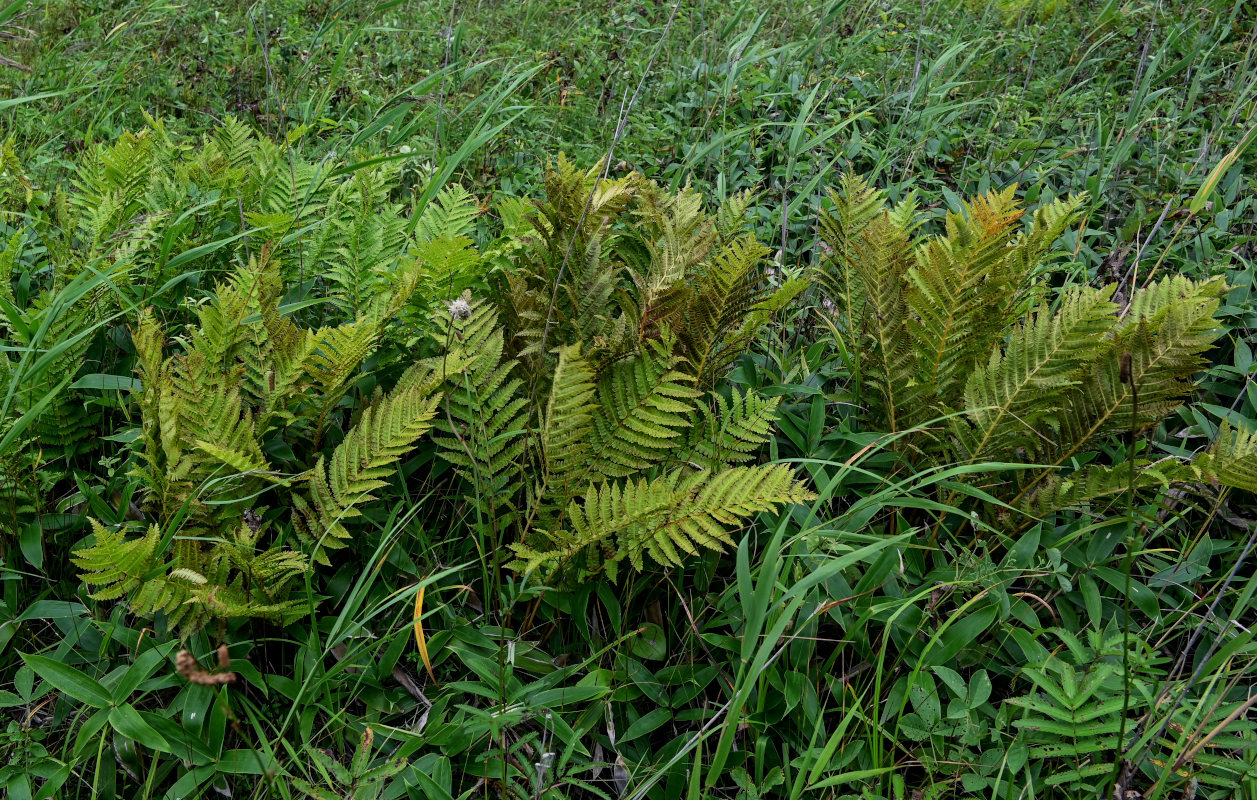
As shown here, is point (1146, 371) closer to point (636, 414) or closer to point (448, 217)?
point (636, 414)

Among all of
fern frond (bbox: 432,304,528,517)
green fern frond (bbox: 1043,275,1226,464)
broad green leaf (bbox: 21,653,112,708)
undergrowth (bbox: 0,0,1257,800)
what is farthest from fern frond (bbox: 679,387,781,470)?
broad green leaf (bbox: 21,653,112,708)

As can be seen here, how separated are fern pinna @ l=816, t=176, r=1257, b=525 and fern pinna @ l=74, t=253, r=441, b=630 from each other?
1107mm

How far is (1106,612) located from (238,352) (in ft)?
6.65

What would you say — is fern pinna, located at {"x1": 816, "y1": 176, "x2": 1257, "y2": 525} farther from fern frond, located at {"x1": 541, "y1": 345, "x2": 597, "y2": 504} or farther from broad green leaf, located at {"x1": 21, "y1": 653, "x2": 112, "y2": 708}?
broad green leaf, located at {"x1": 21, "y1": 653, "x2": 112, "y2": 708}

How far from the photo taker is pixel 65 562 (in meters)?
2.01

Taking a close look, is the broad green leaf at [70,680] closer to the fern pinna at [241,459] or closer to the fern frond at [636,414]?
the fern pinna at [241,459]

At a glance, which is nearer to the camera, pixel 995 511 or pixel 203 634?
pixel 203 634

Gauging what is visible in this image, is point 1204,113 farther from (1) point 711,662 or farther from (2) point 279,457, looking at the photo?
(2) point 279,457

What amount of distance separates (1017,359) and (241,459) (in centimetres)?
168

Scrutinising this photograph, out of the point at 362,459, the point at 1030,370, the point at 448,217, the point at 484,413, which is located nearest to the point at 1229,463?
the point at 1030,370

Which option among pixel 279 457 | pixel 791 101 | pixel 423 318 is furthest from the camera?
pixel 791 101

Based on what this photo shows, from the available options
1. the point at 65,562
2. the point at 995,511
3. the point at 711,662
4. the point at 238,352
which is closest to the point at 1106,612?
the point at 995,511

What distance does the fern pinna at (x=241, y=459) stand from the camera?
1713 mm

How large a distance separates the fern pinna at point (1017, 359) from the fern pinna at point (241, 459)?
1.11 meters
